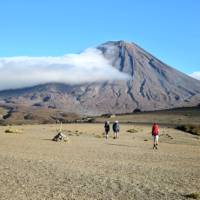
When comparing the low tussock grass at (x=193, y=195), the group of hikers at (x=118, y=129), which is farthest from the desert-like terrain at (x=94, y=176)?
the group of hikers at (x=118, y=129)

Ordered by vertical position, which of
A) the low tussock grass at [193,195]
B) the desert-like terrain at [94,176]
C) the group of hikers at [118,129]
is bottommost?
the desert-like terrain at [94,176]

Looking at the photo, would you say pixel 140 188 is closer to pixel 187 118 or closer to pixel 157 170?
pixel 157 170

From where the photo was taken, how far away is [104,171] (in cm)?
1920

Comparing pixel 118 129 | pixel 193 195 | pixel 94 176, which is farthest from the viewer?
pixel 118 129

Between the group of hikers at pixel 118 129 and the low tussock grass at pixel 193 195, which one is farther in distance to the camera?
the group of hikers at pixel 118 129

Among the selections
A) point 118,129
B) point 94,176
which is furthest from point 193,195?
point 118,129

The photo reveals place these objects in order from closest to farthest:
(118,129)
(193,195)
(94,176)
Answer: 1. (193,195)
2. (94,176)
3. (118,129)

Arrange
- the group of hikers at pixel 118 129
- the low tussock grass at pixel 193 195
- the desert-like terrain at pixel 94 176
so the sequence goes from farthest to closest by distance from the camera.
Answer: the group of hikers at pixel 118 129 → the desert-like terrain at pixel 94 176 → the low tussock grass at pixel 193 195

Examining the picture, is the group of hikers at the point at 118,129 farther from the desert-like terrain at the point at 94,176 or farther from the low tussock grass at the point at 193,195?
the low tussock grass at the point at 193,195

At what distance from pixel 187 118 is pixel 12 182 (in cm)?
7100

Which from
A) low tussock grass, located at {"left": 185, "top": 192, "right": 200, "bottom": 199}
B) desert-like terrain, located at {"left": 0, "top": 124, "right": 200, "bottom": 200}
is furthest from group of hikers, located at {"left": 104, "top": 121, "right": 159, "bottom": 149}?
low tussock grass, located at {"left": 185, "top": 192, "right": 200, "bottom": 199}

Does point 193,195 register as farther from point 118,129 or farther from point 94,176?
point 118,129

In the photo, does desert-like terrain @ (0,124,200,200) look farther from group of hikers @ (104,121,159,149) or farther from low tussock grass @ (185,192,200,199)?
group of hikers @ (104,121,159,149)

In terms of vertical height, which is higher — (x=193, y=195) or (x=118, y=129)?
(x=118, y=129)
